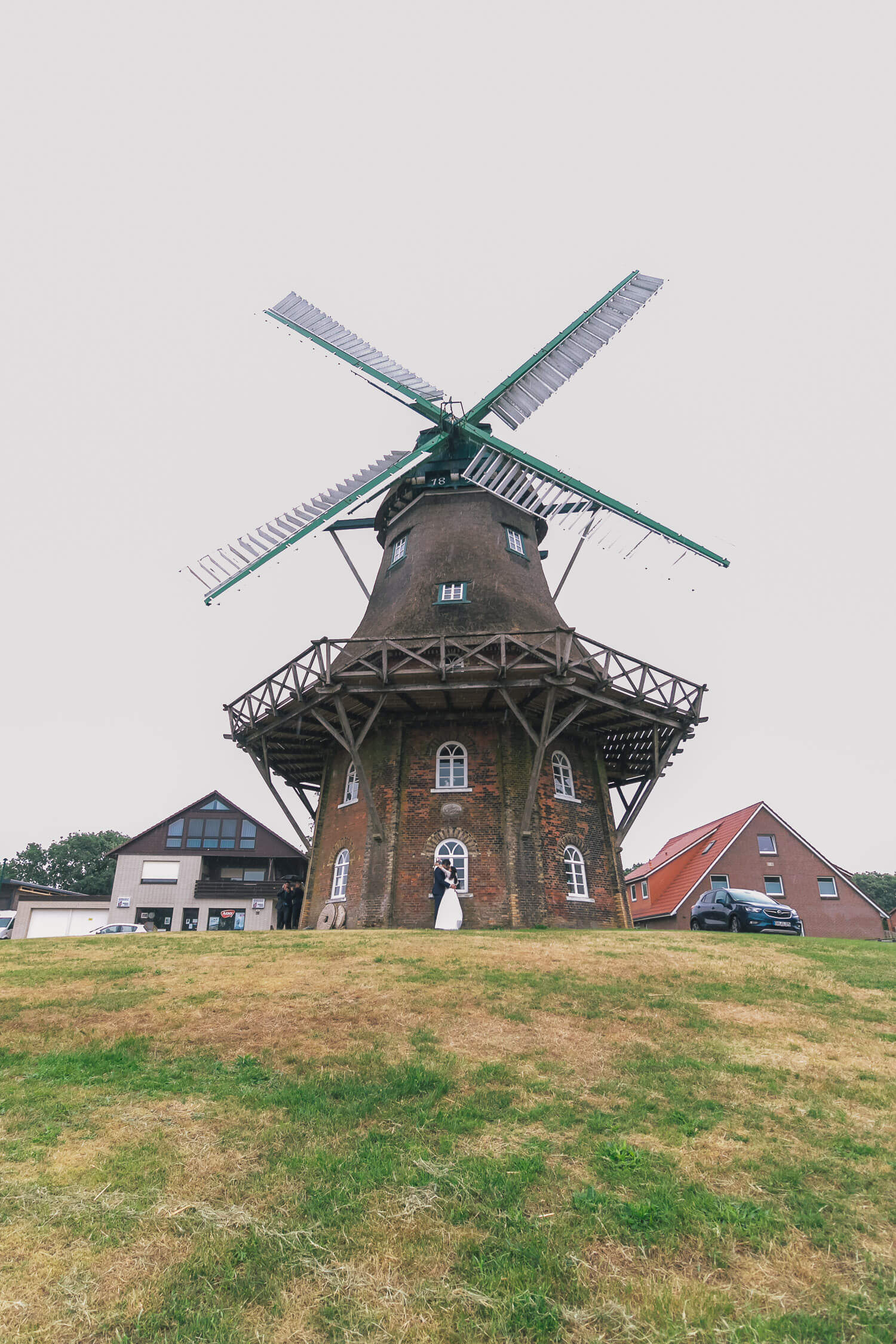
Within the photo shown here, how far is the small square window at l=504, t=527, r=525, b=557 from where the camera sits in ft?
75.4

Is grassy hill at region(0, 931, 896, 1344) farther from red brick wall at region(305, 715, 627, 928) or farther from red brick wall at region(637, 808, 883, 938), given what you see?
red brick wall at region(637, 808, 883, 938)

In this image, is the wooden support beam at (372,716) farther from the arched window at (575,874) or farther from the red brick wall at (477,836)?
the arched window at (575,874)

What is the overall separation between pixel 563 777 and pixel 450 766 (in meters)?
2.99

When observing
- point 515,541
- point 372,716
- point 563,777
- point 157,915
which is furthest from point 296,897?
point 157,915

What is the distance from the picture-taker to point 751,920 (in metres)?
18.3

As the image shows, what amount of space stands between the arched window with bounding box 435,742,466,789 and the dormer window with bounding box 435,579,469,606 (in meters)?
4.20

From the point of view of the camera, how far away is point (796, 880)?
117 feet

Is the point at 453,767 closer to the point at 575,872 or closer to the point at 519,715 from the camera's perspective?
the point at 519,715

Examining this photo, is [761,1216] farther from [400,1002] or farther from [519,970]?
[519,970]

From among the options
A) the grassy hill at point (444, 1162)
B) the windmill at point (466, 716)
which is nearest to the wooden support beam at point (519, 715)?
the windmill at point (466, 716)

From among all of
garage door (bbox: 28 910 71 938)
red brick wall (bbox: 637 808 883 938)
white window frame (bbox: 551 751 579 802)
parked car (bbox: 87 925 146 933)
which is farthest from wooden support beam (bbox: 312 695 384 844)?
garage door (bbox: 28 910 71 938)

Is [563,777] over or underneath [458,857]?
over

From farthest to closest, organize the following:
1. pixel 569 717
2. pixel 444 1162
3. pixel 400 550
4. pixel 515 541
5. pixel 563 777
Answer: pixel 400 550, pixel 515 541, pixel 563 777, pixel 569 717, pixel 444 1162

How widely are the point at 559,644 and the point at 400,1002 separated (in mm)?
9803
